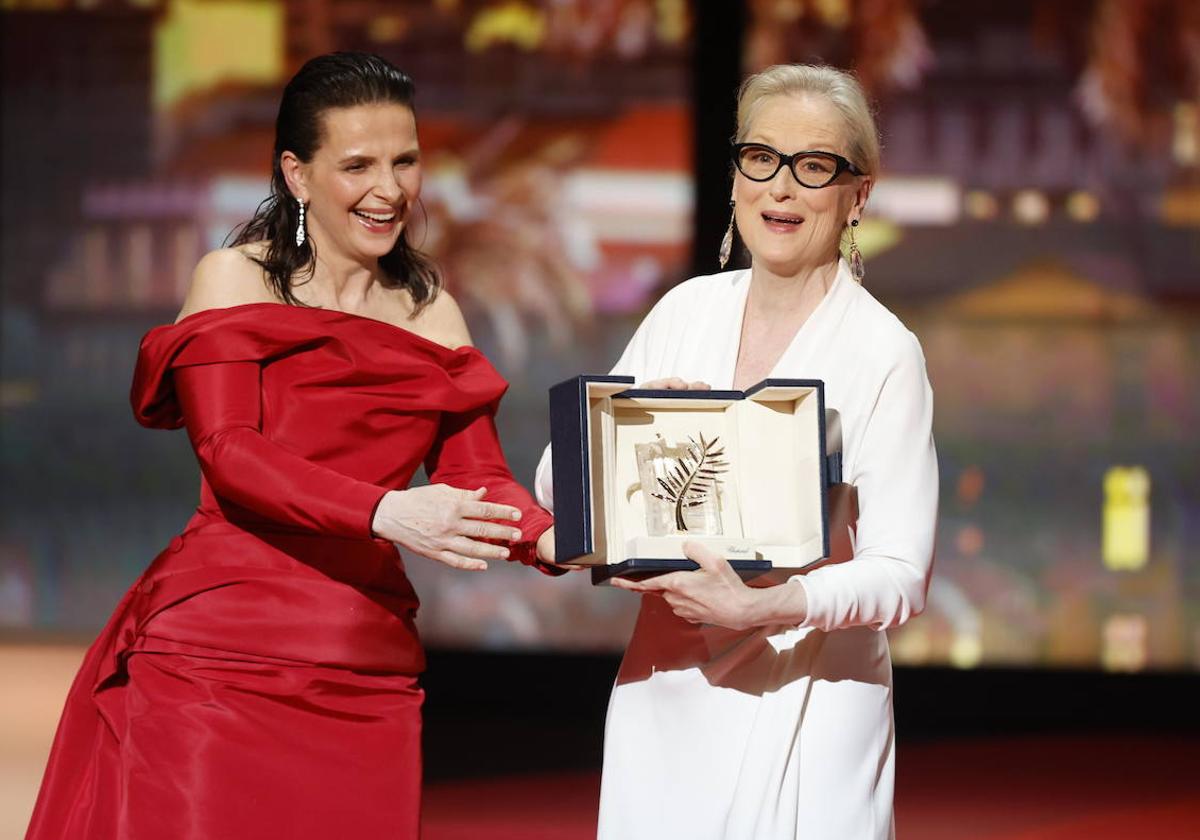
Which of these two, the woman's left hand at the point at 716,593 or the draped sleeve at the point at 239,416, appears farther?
the draped sleeve at the point at 239,416

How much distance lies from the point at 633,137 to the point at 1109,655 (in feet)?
8.61

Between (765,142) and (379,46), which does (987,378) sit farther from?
(765,142)

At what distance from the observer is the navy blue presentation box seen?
2033 mm

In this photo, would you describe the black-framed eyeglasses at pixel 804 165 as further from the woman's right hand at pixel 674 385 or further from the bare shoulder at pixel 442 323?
the bare shoulder at pixel 442 323

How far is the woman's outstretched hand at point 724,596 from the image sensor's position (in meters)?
1.98

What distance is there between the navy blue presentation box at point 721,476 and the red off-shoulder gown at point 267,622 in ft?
1.05

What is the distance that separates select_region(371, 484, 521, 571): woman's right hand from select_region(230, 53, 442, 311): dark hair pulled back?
40cm

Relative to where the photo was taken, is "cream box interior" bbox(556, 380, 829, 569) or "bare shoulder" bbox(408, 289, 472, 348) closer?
"cream box interior" bbox(556, 380, 829, 569)

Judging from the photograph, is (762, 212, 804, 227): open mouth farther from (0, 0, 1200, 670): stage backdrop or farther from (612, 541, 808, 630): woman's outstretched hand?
(0, 0, 1200, 670): stage backdrop

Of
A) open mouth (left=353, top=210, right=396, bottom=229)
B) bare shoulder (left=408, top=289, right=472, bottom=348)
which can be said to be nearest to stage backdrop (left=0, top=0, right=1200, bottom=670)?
bare shoulder (left=408, top=289, right=472, bottom=348)

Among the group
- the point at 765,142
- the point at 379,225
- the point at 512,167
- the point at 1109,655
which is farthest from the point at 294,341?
the point at 1109,655

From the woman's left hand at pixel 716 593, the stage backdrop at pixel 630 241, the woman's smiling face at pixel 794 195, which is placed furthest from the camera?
the stage backdrop at pixel 630 241

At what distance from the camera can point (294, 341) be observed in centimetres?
238

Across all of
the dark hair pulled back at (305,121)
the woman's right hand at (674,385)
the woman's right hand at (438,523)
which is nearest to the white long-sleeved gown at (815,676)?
the woman's right hand at (674,385)
